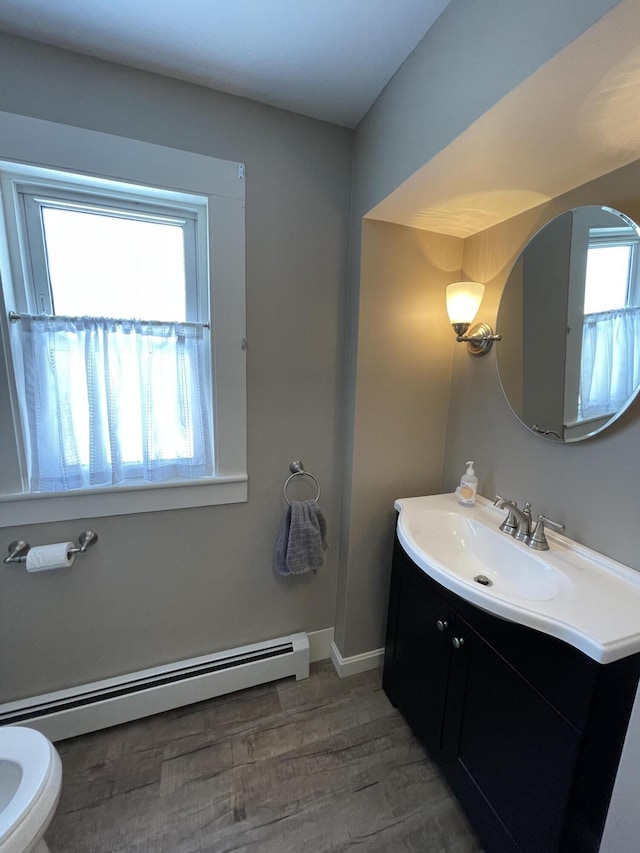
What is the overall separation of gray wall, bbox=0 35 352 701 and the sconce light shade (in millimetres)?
443

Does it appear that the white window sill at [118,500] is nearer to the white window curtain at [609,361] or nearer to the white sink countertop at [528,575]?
the white sink countertop at [528,575]

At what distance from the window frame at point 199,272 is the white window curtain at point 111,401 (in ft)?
0.16

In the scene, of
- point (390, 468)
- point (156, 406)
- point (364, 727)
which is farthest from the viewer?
point (390, 468)

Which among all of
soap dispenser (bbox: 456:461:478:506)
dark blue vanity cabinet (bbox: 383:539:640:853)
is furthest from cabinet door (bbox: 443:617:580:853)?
soap dispenser (bbox: 456:461:478:506)

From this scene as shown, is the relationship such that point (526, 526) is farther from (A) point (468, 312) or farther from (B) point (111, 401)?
(B) point (111, 401)

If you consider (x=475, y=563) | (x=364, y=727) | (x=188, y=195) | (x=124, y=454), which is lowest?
(x=364, y=727)

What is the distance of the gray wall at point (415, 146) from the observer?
69 centimetres

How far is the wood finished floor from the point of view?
109cm

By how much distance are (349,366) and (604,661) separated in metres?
1.17

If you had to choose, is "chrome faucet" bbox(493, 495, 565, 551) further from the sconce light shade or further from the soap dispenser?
the sconce light shade

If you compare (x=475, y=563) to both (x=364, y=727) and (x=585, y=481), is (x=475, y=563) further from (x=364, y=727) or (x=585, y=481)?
(x=364, y=727)

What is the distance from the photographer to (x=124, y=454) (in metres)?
1.30

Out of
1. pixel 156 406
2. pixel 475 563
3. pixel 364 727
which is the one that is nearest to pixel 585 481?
pixel 475 563

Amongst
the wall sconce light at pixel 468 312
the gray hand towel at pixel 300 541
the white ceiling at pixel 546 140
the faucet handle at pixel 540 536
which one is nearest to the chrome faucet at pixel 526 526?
the faucet handle at pixel 540 536
